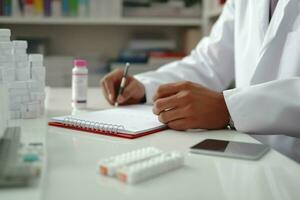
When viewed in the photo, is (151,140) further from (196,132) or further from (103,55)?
(103,55)

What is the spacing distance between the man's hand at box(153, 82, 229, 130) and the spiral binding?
0.37 feet

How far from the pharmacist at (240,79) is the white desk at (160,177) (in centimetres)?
7

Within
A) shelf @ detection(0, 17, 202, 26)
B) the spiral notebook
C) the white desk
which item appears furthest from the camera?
shelf @ detection(0, 17, 202, 26)

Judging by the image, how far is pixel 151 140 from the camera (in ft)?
2.39

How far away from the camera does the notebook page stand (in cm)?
79

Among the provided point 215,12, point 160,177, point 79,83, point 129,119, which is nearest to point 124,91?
point 79,83

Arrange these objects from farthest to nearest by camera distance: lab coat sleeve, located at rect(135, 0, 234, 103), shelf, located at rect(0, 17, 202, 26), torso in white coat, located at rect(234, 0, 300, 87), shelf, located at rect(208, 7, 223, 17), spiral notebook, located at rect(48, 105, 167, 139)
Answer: shelf, located at rect(0, 17, 202, 26), shelf, located at rect(208, 7, 223, 17), lab coat sleeve, located at rect(135, 0, 234, 103), torso in white coat, located at rect(234, 0, 300, 87), spiral notebook, located at rect(48, 105, 167, 139)

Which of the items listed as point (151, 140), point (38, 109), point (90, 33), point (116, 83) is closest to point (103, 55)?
point (90, 33)

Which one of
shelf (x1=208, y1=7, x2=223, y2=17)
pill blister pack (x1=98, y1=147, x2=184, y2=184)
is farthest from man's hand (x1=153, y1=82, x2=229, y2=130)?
shelf (x1=208, y1=7, x2=223, y2=17)

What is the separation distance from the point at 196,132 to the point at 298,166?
10.5 inches

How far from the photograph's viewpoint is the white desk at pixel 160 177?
1.51 ft

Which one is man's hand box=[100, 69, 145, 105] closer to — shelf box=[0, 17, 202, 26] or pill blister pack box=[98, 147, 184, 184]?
pill blister pack box=[98, 147, 184, 184]

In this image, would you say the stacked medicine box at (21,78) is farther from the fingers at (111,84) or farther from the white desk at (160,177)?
the fingers at (111,84)

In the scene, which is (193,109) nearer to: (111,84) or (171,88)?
(171,88)
